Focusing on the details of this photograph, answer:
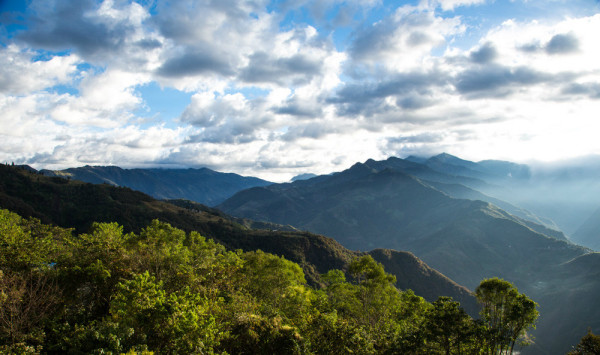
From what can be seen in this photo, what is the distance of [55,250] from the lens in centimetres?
4006

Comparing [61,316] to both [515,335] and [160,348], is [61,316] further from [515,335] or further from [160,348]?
[515,335]

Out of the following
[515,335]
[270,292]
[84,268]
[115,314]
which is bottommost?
[270,292]

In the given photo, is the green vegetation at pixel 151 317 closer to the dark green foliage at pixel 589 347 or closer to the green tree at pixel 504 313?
the green tree at pixel 504 313

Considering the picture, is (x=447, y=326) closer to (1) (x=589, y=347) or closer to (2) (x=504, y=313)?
(2) (x=504, y=313)

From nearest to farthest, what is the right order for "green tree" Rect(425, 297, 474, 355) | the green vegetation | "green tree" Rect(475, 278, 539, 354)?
the green vegetation
"green tree" Rect(425, 297, 474, 355)
"green tree" Rect(475, 278, 539, 354)

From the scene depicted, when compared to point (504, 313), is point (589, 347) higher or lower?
lower

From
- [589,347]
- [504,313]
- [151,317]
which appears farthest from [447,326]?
[151,317]

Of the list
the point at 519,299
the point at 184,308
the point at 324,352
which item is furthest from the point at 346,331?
the point at 519,299

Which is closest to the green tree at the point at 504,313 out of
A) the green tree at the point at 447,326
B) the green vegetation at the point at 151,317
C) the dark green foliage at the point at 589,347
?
the green vegetation at the point at 151,317

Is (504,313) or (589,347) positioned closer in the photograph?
(589,347)

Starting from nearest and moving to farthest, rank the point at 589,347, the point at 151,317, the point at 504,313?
the point at 151,317
the point at 589,347
the point at 504,313

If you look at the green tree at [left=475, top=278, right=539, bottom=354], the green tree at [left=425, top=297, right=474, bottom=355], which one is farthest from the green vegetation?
the green tree at [left=475, top=278, right=539, bottom=354]

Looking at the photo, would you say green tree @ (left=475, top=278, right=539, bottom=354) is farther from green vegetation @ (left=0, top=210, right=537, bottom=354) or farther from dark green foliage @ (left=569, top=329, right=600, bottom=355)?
dark green foliage @ (left=569, top=329, right=600, bottom=355)

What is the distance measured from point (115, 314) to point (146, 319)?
3.06 m
